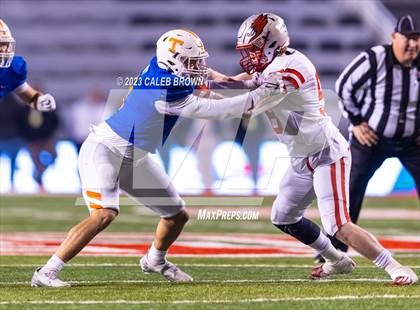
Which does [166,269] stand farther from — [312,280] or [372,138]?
[372,138]

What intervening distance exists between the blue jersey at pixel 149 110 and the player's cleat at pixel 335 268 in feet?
3.80

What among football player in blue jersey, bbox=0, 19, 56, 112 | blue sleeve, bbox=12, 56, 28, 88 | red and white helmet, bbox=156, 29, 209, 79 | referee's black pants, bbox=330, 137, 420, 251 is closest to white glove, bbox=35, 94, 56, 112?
football player in blue jersey, bbox=0, 19, 56, 112

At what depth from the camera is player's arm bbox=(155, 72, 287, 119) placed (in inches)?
225

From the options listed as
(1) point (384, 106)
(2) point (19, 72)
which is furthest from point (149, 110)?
(1) point (384, 106)

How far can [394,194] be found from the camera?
47.9 ft

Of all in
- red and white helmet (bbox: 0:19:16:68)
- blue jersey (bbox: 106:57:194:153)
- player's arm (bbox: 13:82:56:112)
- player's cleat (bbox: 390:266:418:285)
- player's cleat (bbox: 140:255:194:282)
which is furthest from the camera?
player's arm (bbox: 13:82:56:112)

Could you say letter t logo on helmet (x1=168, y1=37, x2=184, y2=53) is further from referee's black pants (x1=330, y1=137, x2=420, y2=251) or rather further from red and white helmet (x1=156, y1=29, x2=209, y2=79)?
referee's black pants (x1=330, y1=137, x2=420, y2=251)

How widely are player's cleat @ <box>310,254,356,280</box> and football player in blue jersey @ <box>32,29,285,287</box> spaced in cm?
75

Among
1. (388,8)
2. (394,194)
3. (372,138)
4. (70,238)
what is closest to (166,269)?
(70,238)

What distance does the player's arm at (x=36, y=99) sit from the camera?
259 inches

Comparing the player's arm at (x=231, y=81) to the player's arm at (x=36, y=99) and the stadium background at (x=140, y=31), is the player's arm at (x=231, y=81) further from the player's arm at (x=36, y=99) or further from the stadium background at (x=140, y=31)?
the stadium background at (x=140, y=31)

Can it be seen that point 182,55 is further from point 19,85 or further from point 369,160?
point 369,160

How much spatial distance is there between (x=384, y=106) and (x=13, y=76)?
2413 mm

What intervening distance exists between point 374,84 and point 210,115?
1888 millimetres
